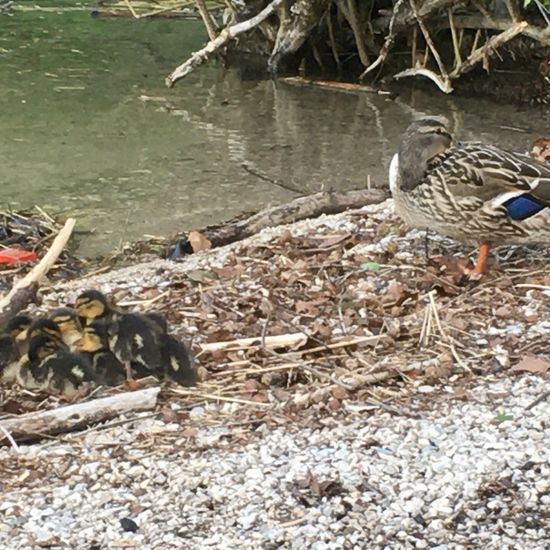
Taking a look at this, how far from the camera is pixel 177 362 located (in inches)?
174

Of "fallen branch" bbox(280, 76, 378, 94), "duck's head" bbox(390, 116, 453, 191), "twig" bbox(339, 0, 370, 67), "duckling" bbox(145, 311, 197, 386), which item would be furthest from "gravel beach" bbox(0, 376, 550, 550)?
"twig" bbox(339, 0, 370, 67)

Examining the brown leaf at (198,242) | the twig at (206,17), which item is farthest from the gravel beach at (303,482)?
the twig at (206,17)

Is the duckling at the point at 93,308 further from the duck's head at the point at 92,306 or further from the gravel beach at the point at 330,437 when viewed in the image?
the gravel beach at the point at 330,437

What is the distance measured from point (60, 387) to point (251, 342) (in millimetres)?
797

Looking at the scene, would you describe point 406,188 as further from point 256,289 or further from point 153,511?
point 153,511

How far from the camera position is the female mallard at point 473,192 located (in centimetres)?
519

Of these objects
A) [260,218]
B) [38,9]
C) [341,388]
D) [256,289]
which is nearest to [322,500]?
[341,388]

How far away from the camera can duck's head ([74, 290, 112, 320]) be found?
478 centimetres

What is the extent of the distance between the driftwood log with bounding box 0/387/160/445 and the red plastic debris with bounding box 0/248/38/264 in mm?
3154

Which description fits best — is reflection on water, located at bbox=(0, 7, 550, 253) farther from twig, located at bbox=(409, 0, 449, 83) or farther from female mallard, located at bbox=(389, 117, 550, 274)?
female mallard, located at bbox=(389, 117, 550, 274)

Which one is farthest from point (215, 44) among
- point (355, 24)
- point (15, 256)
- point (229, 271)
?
point (229, 271)

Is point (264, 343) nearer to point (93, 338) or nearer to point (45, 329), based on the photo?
point (93, 338)

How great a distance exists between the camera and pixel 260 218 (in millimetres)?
7223

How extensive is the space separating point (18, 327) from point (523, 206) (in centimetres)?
231
